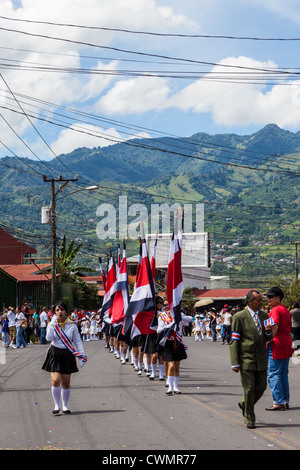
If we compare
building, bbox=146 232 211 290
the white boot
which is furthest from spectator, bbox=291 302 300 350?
building, bbox=146 232 211 290

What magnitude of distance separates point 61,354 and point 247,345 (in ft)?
10.3

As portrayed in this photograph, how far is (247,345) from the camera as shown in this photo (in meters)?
9.45

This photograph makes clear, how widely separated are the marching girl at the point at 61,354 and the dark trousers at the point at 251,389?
2913 millimetres

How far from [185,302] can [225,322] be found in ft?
113

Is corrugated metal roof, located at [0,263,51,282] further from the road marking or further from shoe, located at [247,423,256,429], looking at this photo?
shoe, located at [247,423,256,429]

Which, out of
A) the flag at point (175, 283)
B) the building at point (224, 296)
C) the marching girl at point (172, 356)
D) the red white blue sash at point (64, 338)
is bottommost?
the building at point (224, 296)

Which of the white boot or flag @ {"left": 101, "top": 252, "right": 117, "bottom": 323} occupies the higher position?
flag @ {"left": 101, "top": 252, "right": 117, "bottom": 323}

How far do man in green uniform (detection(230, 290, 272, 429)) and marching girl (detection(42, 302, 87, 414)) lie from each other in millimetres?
2810

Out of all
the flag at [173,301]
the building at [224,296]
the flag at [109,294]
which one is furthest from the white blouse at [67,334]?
the building at [224,296]

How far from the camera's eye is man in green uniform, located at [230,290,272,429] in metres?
9.29

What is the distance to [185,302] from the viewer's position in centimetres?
A: 6856

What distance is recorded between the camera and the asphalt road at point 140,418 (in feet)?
26.4

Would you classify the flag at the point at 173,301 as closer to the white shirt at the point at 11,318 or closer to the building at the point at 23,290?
the white shirt at the point at 11,318
